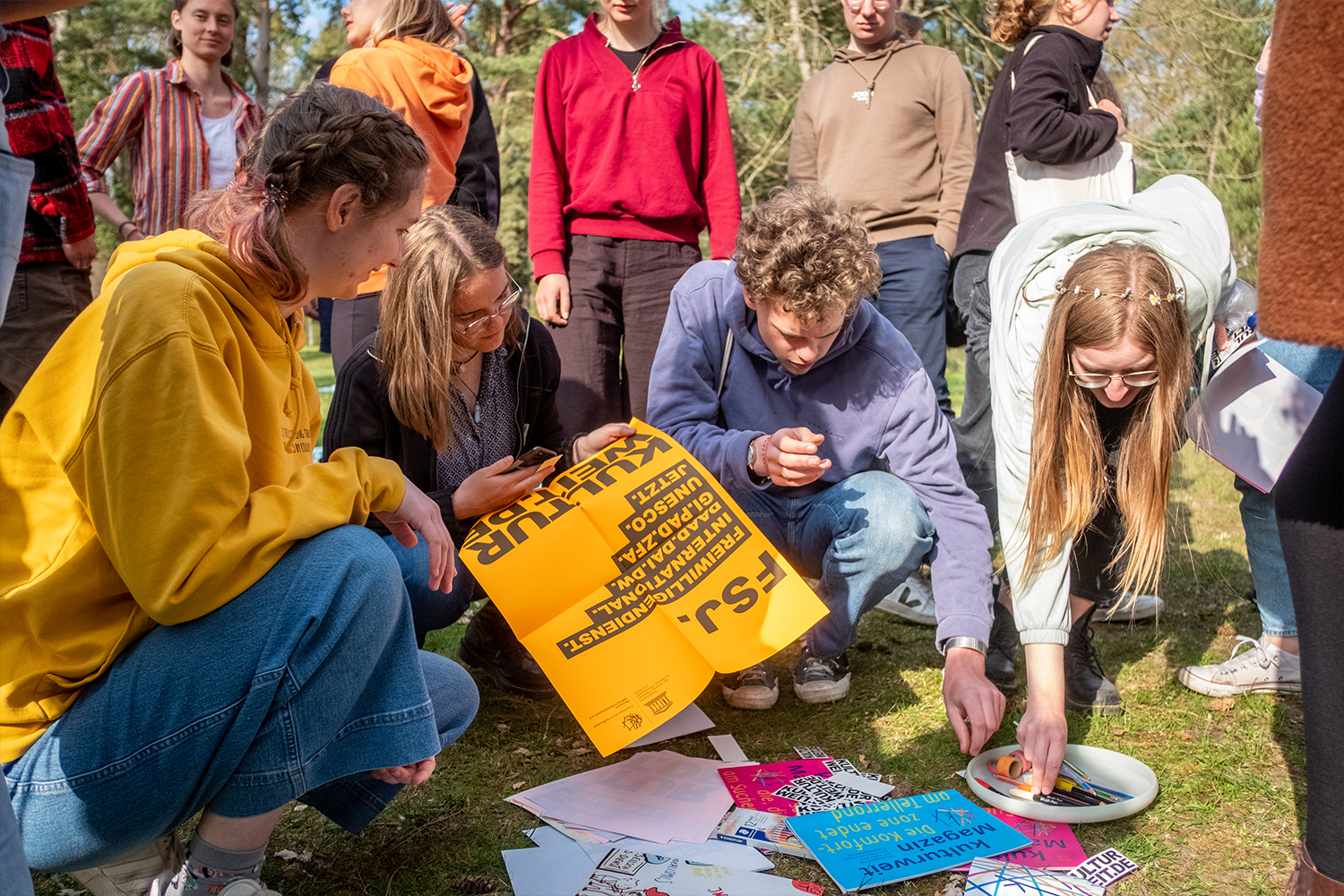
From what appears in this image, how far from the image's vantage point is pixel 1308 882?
126cm

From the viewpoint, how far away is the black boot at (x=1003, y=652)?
2.67 meters

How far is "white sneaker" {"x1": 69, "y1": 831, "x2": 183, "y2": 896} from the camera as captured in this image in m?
1.54

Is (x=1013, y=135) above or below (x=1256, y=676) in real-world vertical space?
above

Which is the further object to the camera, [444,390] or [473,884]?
[444,390]

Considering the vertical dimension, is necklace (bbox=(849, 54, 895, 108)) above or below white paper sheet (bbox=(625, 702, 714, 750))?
above

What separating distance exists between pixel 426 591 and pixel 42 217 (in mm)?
1723

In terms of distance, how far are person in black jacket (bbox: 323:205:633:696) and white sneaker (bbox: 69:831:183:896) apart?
0.77 m

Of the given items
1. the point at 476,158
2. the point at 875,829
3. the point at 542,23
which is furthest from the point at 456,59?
the point at 542,23

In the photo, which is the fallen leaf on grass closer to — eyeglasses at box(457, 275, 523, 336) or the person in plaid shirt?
eyeglasses at box(457, 275, 523, 336)

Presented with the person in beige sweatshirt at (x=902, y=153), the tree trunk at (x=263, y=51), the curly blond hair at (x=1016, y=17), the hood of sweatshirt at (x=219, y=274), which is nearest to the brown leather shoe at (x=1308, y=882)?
the hood of sweatshirt at (x=219, y=274)

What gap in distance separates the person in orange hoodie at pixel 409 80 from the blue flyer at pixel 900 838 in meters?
1.81

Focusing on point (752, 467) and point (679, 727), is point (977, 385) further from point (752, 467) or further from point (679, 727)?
point (679, 727)

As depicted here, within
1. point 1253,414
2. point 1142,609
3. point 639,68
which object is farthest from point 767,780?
point 639,68

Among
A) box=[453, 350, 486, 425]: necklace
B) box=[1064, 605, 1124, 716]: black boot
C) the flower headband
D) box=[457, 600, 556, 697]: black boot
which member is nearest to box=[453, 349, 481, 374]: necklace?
box=[453, 350, 486, 425]: necklace
